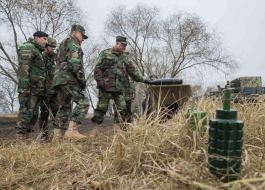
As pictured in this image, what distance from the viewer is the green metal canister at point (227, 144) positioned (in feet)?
4.00

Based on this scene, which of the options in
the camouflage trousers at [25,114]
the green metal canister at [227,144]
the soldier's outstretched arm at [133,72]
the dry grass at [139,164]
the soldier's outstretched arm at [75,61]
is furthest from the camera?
the soldier's outstretched arm at [133,72]

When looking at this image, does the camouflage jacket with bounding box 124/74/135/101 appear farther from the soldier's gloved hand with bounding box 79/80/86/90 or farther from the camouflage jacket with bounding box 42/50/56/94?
the camouflage jacket with bounding box 42/50/56/94

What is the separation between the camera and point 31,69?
435 centimetres

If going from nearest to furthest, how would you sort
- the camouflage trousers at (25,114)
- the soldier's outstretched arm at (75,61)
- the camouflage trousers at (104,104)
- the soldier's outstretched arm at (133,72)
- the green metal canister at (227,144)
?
the green metal canister at (227,144)
the soldier's outstretched arm at (75,61)
the camouflage trousers at (25,114)
the camouflage trousers at (104,104)
the soldier's outstretched arm at (133,72)

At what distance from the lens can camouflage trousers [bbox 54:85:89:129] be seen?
391 centimetres

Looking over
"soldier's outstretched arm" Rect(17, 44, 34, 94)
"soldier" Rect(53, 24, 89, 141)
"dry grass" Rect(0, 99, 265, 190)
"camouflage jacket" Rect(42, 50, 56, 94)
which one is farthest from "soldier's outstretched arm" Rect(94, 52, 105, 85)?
"dry grass" Rect(0, 99, 265, 190)

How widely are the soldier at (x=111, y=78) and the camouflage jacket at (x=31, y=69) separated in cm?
93

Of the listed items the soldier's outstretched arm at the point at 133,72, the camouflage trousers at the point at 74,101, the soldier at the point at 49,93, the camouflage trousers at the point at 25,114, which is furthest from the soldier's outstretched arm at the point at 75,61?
the soldier's outstretched arm at the point at 133,72

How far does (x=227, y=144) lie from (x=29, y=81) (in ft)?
12.0

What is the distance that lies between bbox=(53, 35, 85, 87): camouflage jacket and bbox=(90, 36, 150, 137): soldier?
68 centimetres

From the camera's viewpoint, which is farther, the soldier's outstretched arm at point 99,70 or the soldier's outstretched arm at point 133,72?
the soldier's outstretched arm at point 133,72

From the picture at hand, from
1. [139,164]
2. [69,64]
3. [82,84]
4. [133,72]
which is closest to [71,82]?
[82,84]

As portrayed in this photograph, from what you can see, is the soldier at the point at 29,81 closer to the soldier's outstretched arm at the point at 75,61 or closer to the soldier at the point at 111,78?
the soldier's outstretched arm at the point at 75,61

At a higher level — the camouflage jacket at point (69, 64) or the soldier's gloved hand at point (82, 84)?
the camouflage jacket at point (69, 64)
